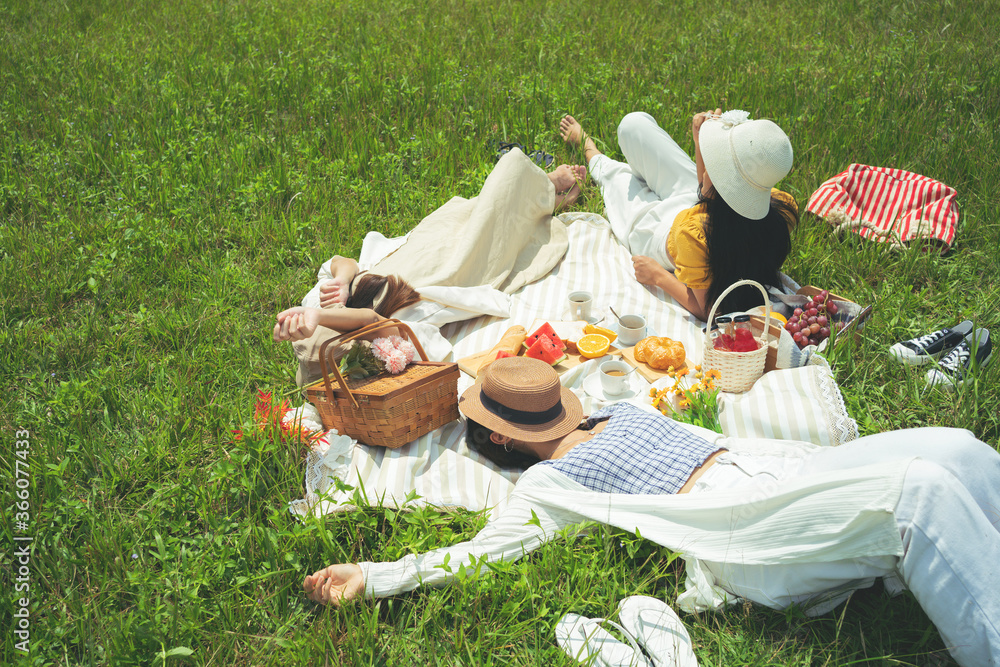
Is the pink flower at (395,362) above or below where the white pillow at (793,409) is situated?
above

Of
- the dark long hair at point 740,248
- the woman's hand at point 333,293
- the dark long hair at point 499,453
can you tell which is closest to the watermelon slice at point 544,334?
the dark long hair at point 499,453

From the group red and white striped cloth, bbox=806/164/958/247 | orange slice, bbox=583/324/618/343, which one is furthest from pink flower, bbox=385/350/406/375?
red and white striped cloth, bbox=806/164/958/247

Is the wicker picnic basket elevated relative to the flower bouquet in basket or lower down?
lower down

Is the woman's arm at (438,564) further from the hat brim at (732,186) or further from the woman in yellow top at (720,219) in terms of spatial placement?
the hat brim at (732,186)

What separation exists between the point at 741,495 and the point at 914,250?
294 centimetres

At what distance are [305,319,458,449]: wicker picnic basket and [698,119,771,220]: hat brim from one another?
1.86 m

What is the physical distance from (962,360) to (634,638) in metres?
2.40

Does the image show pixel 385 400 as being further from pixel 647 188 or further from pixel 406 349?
pixel 647 188

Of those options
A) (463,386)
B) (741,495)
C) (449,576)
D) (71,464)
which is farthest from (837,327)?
(71,464)

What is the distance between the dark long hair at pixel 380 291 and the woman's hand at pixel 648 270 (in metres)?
1.51

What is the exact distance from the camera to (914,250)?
4.41m

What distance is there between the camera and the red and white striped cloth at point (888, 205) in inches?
183

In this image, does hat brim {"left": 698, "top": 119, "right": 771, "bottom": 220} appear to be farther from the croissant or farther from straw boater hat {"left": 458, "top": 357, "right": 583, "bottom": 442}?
straw boater hat {"left": 458, "top": 357, "right": 583, "bottom": 442}

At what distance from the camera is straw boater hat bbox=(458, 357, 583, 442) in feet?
10.0
